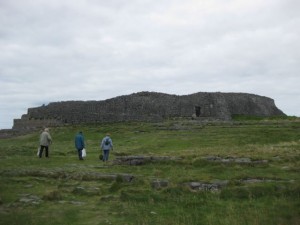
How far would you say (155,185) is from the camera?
48.6ft

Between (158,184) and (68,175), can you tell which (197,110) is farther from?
(158,184)

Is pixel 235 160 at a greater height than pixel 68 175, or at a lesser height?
greater

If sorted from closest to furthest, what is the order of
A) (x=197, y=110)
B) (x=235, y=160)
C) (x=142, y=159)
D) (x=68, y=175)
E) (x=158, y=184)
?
(x=158, y=184) < (x=68, y=175) < (x=235, y=160) < (x=142, y=159) < (x=197, y=110)

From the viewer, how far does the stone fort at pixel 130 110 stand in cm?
5341

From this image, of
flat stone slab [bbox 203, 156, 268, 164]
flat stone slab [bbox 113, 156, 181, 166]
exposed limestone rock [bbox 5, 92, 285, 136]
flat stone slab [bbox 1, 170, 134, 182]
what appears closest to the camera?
flat stone slab [bbox 1, 170, 134, 182]

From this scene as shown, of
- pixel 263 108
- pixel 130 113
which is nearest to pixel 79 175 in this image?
pixel 130 113

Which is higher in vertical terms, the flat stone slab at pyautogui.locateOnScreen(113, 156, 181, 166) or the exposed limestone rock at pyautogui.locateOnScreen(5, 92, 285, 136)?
the exposed limestone rock at pyautogui.locateOnScreen(5, 92, 285, 136)

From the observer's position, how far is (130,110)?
178 ft

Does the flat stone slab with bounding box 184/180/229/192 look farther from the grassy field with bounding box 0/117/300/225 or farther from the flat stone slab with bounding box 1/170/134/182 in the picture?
the flat stone slab with bounding box 1/170/134/182

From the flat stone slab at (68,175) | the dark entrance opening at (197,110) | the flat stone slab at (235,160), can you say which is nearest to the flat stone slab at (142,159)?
the flat stone slab at (235,160)

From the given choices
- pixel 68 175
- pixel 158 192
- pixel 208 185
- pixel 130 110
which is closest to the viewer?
pixel 158 192

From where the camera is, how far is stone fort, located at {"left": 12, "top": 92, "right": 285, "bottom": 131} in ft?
175

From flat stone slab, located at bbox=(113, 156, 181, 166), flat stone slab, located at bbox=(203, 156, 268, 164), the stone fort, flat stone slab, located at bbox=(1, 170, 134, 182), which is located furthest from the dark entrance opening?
flat stone slab, located at bbox=(1, 170, 134, 182)

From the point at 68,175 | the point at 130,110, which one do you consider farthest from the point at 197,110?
the point at 68,175
